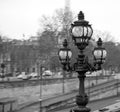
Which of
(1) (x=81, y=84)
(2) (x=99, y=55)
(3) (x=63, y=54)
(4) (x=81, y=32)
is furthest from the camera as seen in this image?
(3) (x=63, y=54)

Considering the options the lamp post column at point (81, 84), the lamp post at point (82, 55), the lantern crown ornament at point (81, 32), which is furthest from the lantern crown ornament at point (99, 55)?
the lantern crown ornament at point (81, 32)

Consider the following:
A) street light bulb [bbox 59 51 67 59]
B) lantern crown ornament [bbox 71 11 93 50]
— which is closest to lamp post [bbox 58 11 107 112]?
lantern crown ornament [bbox 71 11 93 50]

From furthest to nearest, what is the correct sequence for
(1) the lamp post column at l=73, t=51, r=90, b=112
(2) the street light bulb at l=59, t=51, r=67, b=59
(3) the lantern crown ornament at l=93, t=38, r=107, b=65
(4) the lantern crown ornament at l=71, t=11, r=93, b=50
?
(2) the street light bulb at l=59, t=51, r=67, b=59 → (3) the lantern crown ornament at l=93, t=38, r=107, b=65 → (1) the lamp post column at l=73, t=51, r=90, b=112 → (4) the lantern crown ornament at l=71, t=11, r=93, b=50

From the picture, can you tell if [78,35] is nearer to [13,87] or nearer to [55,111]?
[55,111]

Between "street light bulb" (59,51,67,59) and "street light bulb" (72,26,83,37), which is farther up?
"street light bulb" (72,26,83,37)

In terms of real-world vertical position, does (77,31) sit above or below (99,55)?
above

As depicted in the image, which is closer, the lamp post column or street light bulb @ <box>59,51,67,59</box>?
the lamp post column

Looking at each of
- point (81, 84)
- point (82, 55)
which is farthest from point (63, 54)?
point (81, 84)

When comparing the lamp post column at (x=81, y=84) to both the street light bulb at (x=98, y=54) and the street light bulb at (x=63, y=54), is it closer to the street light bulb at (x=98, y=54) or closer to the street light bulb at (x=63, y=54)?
the street light bulb at (x=98, y=54)

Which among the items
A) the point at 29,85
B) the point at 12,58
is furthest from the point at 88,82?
the point at 12,58

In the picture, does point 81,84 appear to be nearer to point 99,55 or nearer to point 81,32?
point 99,55

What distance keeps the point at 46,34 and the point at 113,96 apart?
16003 mm

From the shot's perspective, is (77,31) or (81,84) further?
(81,84)

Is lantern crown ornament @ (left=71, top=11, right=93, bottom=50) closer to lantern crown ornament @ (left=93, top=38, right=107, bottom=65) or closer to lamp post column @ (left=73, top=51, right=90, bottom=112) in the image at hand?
lamp post column @ (left=73, top=51, right=90, bottom=112)
